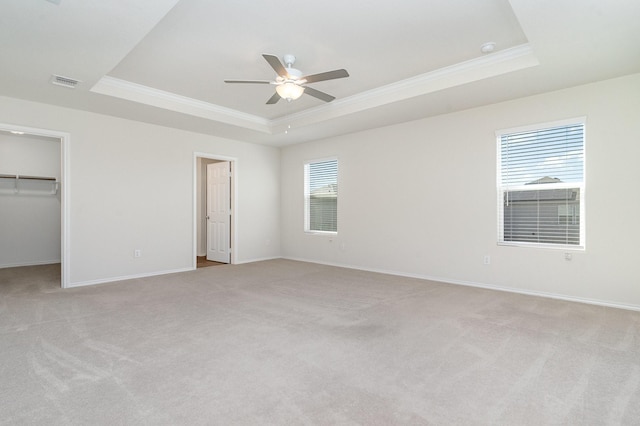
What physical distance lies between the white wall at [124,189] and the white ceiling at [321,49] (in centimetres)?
34

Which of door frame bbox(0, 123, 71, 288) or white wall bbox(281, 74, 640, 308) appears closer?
white wall bbox(281, 74, 640, 308)

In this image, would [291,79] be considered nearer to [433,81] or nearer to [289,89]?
[289,89]

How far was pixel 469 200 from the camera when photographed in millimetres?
4832

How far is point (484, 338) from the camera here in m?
2.85

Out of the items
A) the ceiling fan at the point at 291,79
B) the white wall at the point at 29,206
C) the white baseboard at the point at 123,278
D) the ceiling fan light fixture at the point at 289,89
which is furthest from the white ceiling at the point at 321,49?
the white wall at the point at 29,206

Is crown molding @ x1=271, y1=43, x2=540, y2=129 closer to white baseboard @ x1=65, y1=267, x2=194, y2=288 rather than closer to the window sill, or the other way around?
the window sill

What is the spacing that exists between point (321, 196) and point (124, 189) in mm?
3620

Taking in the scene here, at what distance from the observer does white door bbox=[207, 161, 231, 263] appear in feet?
22.7

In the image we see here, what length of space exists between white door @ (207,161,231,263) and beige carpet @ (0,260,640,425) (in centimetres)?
275

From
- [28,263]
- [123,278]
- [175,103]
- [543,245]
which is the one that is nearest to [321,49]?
[175,103]

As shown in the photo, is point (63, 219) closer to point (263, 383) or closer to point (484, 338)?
point (263, 383)

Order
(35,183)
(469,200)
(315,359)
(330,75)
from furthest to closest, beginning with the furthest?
(35,183) < (469,200) < (330,75) < (315,359)

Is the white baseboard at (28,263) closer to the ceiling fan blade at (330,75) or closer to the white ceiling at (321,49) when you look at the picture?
the white ceiling at (321,49)

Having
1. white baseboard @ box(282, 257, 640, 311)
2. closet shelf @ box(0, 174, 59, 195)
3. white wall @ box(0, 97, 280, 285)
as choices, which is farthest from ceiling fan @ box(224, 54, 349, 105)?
closet shelf @ box(0, 174, 59, 195)
